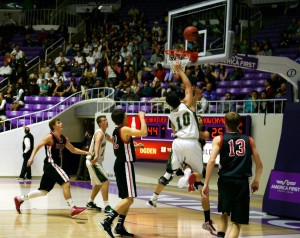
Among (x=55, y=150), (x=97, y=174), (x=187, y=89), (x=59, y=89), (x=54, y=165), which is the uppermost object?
(x=187, y=89)

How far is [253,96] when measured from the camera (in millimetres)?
17469

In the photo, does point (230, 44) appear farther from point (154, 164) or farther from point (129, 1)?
point (129, 1)

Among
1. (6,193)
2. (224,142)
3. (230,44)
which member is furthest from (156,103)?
(224,142)

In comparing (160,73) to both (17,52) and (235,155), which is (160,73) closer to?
(17,52)

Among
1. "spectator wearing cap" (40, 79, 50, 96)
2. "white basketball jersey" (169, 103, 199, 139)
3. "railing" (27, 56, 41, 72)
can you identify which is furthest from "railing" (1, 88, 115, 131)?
"white basketball jersey" (169, 103, 199, 139)

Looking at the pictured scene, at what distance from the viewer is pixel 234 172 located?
8016mm

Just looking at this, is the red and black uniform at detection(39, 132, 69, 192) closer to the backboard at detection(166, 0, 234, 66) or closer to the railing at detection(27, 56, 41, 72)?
the backboard at detection(166, 0, 234, 66)

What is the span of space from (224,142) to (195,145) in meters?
2.42

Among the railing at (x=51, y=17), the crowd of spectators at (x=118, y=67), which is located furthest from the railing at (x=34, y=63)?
the railing at (x=51, y=17)

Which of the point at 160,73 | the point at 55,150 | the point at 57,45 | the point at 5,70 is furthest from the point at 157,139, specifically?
the point at 57,45

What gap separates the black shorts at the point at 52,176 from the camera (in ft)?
39.9

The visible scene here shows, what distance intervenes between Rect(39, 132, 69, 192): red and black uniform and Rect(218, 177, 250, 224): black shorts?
478 cm

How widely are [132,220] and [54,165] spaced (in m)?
1.80

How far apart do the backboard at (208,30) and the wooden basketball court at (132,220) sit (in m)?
3.20
